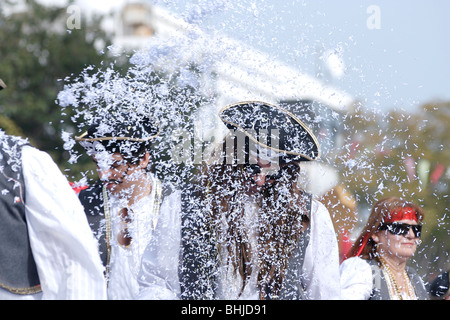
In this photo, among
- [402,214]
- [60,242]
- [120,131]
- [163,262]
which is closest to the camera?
[60,242]

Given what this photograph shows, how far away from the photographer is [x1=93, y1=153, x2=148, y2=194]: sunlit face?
2115mm

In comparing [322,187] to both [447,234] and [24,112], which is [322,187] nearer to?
[447,234]

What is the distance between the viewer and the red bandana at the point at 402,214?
220 cm

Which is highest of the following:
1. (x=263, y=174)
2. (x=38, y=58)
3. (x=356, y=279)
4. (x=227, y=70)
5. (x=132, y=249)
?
(x=38, y=58)

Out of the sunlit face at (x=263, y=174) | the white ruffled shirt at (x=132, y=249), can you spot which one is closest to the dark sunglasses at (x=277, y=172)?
the sunlit face at (x=263, y=174)

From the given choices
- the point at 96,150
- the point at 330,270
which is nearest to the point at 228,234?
the point at 330,270

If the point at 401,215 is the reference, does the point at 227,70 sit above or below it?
above

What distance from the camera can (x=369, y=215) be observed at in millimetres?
2316

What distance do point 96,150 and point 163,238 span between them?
42 centimetres

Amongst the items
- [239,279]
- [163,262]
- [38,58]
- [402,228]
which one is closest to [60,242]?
[163,262]

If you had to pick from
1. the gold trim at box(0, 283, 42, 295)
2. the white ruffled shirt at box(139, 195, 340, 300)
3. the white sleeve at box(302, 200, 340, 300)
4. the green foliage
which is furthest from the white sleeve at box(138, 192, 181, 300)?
the green foliage

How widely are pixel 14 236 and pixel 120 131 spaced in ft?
1.87

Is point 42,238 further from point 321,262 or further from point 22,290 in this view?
point 321,262

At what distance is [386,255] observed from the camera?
2289 mm
